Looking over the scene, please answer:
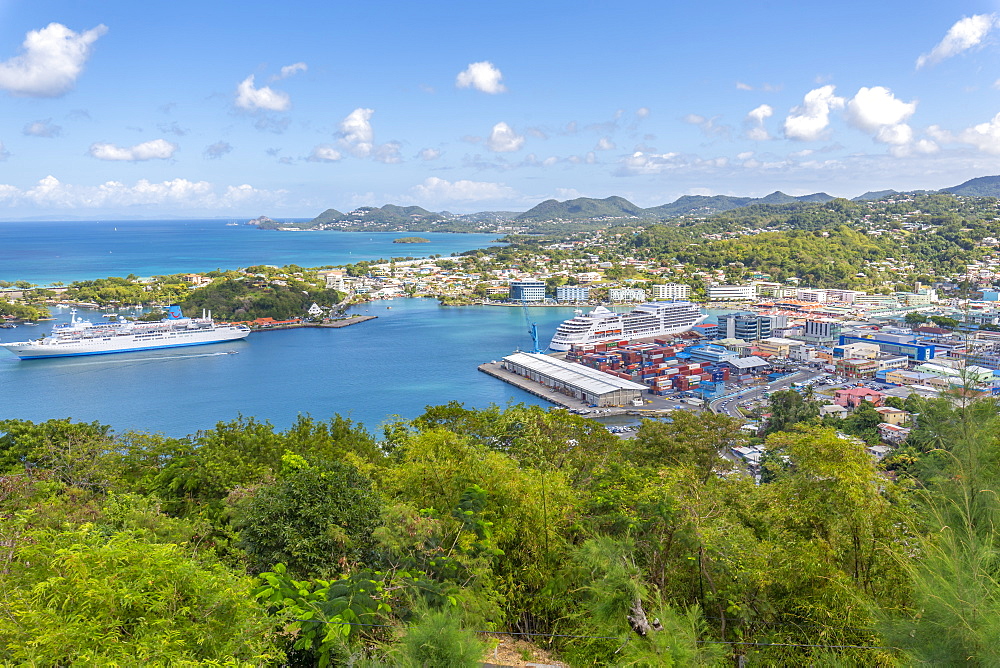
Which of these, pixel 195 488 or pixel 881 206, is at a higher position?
pixel 881 206

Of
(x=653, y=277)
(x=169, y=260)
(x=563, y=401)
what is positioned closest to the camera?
(x=563, y=401)

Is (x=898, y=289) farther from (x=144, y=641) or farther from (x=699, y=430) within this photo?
(x=144, y=641)

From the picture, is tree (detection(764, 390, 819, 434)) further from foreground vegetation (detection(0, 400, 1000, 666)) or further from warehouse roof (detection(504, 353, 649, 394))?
foreground vegetation (detection(0, 400, 1000, 666))

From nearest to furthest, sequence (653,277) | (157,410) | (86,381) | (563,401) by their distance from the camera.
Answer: (157,410), (563,401), (86,381), (653,277)

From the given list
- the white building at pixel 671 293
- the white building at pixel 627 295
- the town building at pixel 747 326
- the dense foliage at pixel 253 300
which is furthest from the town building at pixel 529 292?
the town building at pixel 747 326

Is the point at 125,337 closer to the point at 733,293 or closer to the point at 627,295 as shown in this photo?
the point at 627,295

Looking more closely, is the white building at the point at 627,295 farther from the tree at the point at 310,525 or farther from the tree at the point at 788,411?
the tree at the point at 310,525

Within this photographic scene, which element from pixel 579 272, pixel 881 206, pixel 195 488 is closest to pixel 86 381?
pixel 195 488

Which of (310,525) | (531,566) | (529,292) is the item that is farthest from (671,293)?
(310,525)
